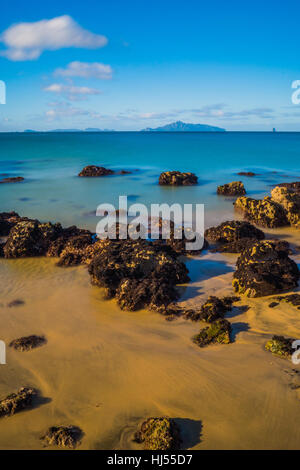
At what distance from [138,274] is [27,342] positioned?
2.59 meters

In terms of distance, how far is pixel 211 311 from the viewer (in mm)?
5906

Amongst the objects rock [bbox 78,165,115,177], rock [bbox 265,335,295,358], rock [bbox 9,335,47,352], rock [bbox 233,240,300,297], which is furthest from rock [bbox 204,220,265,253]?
rock [bbox 78,165,115,177]

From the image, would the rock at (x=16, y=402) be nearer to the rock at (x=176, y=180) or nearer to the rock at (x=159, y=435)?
the rock at (x=159, y=435)

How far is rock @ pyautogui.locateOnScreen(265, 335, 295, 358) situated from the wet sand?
A: 0.41 feet

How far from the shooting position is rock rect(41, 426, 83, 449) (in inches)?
145

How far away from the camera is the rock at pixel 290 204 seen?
1177 cm

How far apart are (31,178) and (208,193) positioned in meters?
13.0

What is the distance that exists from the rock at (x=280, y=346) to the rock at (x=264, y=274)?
4.79 feet

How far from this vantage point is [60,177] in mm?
24984

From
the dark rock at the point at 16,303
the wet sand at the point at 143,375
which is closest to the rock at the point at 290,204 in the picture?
the wet sand at the point at 143,375

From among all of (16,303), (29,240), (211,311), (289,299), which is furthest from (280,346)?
(29,240)
